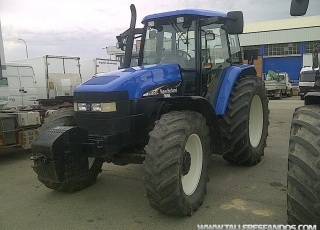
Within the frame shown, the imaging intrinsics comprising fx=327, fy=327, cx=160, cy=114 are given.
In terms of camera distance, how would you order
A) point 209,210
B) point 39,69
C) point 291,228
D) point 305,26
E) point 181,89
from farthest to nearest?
1. point 305,26
2. point 39,69
3. point 181,89
4. point 209,210
5. point 291,228

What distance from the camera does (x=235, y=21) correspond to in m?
4.61

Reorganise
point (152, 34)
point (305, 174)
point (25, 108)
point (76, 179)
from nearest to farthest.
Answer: point (305, 174) → point (76, 179) → point (152, 34) → point (25, 108)

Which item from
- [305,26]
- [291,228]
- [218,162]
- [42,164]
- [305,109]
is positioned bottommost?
A: [218,162]

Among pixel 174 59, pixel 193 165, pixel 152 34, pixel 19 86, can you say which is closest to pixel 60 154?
pixel 193 165

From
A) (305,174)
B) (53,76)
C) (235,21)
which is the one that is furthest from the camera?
(53,76)

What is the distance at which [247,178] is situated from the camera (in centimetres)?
514

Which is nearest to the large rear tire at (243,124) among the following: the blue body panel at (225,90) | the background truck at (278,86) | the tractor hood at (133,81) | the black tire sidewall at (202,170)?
the blue body panel at (225,90)

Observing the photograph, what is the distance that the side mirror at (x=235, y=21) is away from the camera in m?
4.56

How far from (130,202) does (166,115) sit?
4.40 ft

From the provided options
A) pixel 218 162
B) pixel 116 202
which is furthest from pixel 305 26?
pixel 116 202

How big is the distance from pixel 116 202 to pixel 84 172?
2.20 feet

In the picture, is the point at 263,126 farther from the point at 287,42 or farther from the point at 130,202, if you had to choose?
the point at 287,42

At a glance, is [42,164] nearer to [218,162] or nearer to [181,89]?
[181,89]

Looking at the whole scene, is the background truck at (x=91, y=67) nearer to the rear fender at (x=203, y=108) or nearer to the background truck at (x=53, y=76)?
the background truck at (x=53, y=76)
